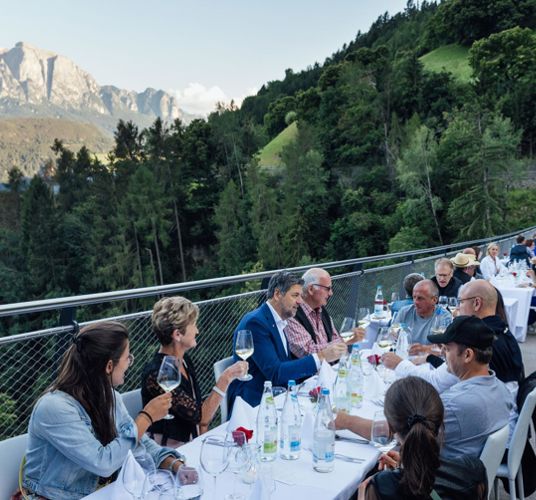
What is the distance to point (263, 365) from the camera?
10.6 ft

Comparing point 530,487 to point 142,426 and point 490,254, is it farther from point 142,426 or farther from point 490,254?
point 490,254

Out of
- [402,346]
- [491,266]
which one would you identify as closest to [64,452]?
[402,346]

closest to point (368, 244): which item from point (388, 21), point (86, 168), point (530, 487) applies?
point (86, 168)

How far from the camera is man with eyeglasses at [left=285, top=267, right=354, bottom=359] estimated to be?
369 cm

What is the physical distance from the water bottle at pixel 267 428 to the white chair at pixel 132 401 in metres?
0.83

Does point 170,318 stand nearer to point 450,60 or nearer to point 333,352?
point 333,352

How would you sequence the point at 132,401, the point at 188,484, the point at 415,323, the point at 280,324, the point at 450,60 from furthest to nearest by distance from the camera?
the point at 450,60
the point at 415,323
the point at 280,324
the point at 132,401
the point at 188,484

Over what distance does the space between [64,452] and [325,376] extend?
1.59m

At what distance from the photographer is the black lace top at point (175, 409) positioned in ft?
8.31

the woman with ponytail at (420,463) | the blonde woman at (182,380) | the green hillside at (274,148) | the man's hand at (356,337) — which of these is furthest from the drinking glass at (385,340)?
the green hillside at (274,148)

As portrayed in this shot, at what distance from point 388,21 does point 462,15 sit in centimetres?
3068

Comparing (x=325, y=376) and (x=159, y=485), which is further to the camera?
(x=325, y=376)

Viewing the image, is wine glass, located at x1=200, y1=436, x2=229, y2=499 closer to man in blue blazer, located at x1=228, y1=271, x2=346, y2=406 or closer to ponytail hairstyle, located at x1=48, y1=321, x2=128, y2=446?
ponytail hairstyle, located at x1=48, y1=321, x2=128, y2=446

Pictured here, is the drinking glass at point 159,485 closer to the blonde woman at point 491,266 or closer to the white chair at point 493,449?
the white chair at point 493,449
